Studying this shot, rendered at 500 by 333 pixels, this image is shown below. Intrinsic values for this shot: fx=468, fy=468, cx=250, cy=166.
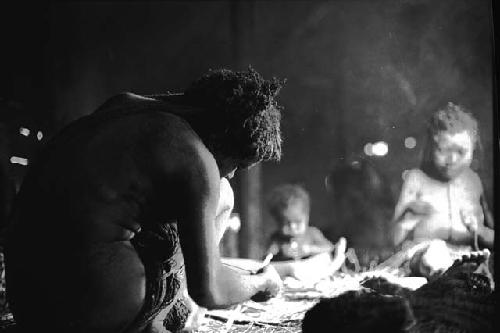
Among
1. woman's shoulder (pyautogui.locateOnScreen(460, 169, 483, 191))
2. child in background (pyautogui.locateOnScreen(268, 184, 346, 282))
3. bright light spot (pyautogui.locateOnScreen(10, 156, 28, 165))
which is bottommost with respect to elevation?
child in background (pyautogui.locateOnScreen(268, 184, 346, 282))

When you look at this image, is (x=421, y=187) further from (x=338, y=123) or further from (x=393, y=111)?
(x=338, y=123)

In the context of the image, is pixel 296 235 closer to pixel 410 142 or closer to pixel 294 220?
pixel 294 220

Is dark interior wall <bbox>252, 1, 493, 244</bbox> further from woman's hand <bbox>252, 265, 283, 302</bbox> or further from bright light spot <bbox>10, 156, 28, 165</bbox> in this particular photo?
bright light spot <bbox>10, 156, 28, 165</bbox>

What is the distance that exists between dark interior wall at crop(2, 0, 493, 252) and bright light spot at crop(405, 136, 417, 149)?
44 millimetres

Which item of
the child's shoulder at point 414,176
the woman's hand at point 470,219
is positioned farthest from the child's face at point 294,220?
the woman's hand at point 470,219

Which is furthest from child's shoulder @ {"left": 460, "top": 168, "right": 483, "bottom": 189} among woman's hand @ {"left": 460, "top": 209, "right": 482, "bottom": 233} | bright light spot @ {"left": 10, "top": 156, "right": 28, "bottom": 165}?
bright light spot @ {"left": 10, "top": 156, "right": 28, "bottom": 165}

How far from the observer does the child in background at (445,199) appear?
147 inches

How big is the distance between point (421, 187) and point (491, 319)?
2267 mm

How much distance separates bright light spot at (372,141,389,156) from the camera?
4.52 metres

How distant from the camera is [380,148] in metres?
4.59

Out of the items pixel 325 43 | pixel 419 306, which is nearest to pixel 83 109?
pixel 325 43

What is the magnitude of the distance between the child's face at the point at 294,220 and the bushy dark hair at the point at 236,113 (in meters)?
3.16

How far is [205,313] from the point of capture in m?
3.07

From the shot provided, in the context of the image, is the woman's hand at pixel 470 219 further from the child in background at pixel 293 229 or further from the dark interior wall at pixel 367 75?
the child in background at pixel 293 229
